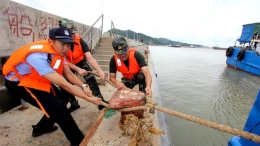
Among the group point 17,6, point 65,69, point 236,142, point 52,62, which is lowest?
point 236,142

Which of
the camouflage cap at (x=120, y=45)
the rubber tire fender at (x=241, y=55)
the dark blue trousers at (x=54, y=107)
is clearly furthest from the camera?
the rubber tire fender at (x=241, y=55)

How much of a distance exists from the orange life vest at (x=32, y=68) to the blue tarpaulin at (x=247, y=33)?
66.2 ft

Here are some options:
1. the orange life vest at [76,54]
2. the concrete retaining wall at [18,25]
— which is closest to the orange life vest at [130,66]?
the orange life vest at [76,54]

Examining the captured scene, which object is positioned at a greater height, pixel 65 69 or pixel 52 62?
pixel 52 62

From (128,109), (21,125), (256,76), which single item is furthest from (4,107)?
(256,76)

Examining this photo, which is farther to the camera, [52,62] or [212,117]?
[212,117]

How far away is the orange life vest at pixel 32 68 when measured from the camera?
6.12 feet

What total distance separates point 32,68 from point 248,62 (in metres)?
18.1

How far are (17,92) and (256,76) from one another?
17.4m

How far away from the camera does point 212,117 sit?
5578 mm

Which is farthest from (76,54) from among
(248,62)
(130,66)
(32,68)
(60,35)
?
(248,62)

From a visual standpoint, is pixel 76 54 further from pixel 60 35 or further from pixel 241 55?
pixel 241 55

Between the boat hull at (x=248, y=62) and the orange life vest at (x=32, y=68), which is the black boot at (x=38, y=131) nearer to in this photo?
the orange life vest at (x=32, y=68)

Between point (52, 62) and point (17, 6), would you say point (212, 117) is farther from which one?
point (17, 6)
